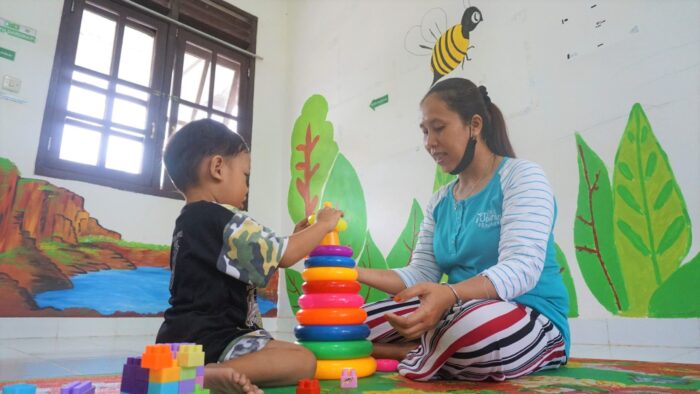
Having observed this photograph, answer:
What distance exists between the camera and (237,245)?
0.97m

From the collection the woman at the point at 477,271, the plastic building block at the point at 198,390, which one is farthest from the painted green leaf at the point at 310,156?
the plastic building block at the point at 198,390

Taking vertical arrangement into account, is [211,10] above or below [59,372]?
above

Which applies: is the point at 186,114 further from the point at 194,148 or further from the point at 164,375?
the point at 164,375

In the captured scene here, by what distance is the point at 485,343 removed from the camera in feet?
3.06

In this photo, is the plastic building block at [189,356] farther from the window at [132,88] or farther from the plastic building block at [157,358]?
the window at [132,88]

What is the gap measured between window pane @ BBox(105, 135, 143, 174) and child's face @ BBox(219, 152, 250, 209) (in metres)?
2.33

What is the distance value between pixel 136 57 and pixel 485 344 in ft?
10.9

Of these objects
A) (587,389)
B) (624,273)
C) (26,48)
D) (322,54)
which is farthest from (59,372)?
(322,54)

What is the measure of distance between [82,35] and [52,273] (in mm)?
1601

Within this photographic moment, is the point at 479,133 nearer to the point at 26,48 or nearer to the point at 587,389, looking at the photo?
the point at 587,389

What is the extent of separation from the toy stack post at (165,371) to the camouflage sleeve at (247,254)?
347 millimetres

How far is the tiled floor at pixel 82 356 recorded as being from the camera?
133 centimetres

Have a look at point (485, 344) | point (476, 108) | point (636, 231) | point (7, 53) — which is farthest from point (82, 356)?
point (636, 231)

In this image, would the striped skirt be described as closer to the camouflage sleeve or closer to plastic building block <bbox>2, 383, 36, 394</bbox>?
the camouflage sleeve
